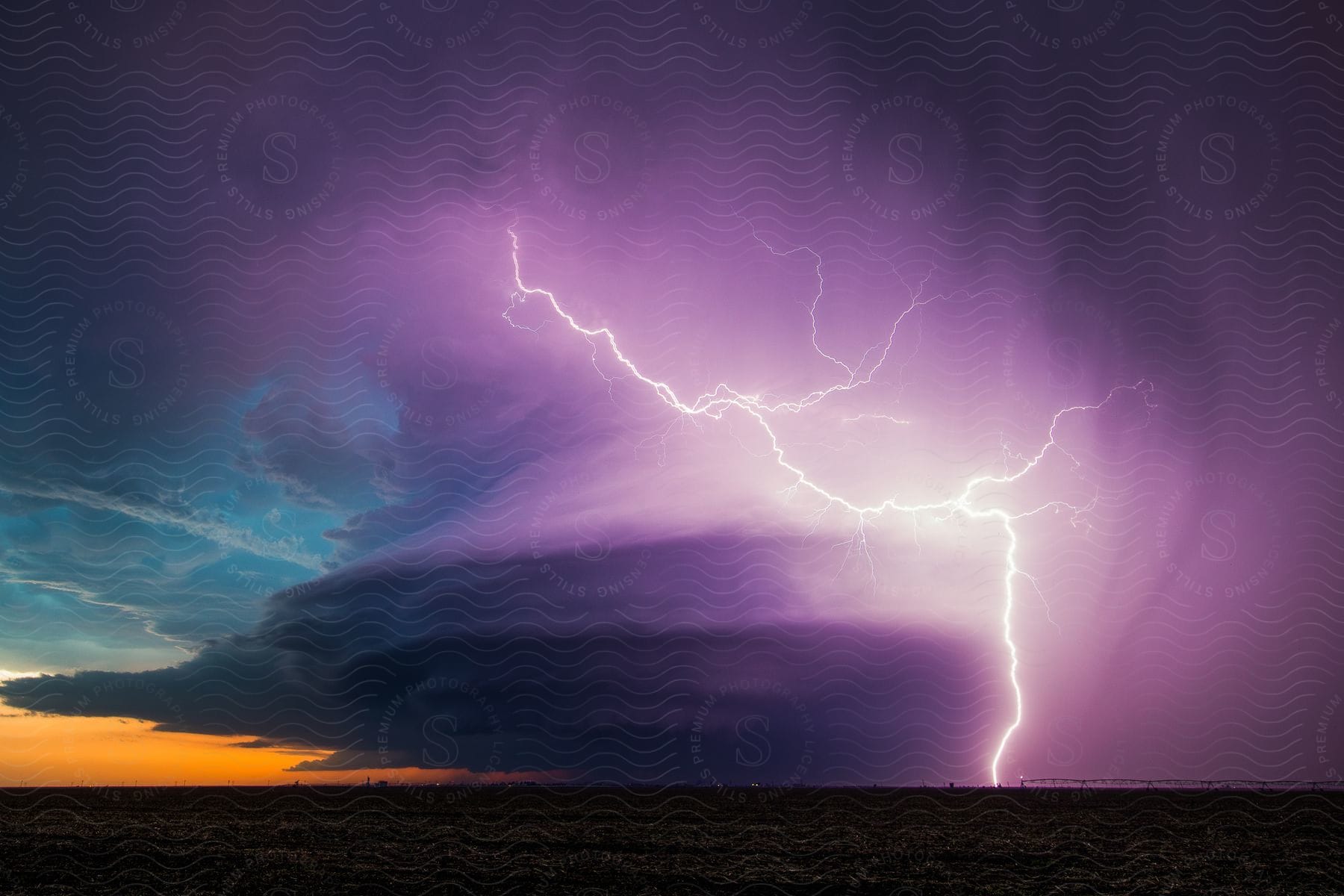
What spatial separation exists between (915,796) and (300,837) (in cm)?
3898

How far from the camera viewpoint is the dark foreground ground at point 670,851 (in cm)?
1802

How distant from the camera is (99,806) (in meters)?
42.8

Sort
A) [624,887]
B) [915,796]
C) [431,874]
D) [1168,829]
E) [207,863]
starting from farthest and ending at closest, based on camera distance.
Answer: [915,796] → [1168,829] → [207,863] → [431,874] → [624,887]

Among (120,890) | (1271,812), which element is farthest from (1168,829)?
(120,890)

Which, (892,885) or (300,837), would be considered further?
(300,837)

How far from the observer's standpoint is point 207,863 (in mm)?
20922

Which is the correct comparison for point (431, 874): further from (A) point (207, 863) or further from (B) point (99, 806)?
(B) point (99, 806)

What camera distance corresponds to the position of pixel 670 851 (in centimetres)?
2286

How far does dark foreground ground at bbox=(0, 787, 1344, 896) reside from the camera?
1802 centimetres

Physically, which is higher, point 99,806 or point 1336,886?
point 1336,886

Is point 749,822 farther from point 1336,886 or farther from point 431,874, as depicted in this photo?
point 1336,886

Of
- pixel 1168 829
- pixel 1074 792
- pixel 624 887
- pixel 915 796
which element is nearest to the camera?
pixel 624 887

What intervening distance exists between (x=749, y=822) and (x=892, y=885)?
14.9m

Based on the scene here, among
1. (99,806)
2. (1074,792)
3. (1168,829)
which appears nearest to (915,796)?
(1168,829)
